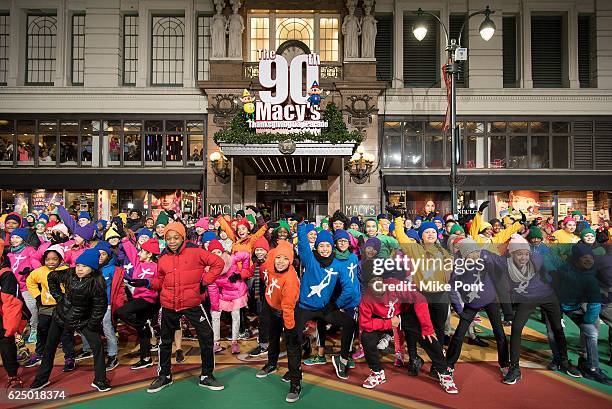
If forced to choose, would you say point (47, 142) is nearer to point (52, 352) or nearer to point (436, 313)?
point (52, 352)

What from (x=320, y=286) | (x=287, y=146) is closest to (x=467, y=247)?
(x=320, y=286)

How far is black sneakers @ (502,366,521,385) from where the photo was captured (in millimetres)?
5535

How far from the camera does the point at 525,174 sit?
60.9ft

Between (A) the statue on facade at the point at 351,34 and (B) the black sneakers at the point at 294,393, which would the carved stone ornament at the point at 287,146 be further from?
(B) the black sneakers at the point at 294,393

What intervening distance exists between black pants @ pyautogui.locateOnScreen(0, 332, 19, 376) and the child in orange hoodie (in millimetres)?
2963

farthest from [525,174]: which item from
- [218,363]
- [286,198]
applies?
[218,363]

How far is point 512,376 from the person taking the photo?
557 centimetres

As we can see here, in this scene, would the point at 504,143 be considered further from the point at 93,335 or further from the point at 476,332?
the point at 93,335

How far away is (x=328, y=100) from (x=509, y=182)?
8.35 meters

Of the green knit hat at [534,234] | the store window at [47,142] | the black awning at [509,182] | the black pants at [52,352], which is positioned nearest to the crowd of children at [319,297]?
the black pants at [52,352]

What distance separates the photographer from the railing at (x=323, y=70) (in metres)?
18.3

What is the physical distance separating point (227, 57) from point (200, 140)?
3637 mm

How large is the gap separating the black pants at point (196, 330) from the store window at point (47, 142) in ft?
53.4

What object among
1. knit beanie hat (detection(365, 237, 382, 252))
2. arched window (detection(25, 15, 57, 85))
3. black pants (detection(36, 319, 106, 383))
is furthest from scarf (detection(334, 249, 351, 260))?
arched window (detection(25, 15, 57, 85))
